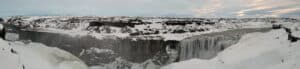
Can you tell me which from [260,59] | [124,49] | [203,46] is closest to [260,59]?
[260,59]

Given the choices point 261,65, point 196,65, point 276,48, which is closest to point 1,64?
point 196,65

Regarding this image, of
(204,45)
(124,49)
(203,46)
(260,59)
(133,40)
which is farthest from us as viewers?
(124,49)

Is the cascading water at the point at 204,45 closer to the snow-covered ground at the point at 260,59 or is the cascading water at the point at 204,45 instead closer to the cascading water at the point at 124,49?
the cascading water at the point at 124,49

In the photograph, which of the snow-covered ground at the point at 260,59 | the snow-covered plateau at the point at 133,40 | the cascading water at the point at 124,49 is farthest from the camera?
the cascading water at the point at 124,49

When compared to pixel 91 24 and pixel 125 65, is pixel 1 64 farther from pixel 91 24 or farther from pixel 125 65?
pixel 91 24

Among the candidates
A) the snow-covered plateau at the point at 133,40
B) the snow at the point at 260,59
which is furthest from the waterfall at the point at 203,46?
the snow at the point at 260,59

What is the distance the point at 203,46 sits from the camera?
125 feet

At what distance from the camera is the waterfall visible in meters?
36.8

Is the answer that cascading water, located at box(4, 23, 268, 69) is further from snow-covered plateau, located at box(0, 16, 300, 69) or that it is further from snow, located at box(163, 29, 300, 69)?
snow, located at box(163, 29, 300, 69)

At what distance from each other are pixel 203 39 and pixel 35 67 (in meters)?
25.6

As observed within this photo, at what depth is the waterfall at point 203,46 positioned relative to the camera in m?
36.8

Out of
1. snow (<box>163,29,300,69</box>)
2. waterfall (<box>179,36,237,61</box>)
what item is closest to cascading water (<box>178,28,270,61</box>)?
waterfall (<box>179,36,237,61</box>)

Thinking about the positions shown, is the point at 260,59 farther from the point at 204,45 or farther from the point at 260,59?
the point at 204,45

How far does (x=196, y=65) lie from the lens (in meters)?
21.0
